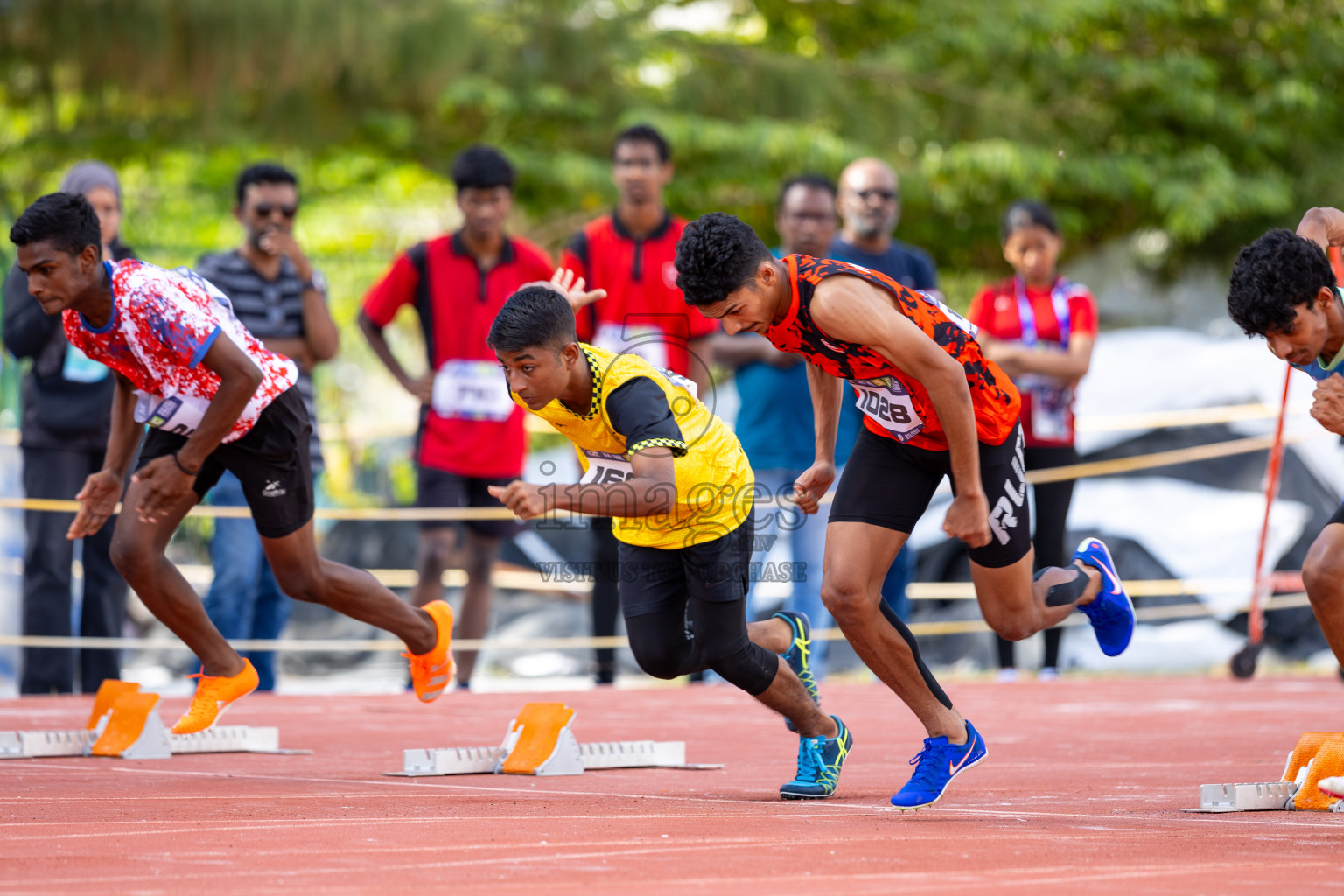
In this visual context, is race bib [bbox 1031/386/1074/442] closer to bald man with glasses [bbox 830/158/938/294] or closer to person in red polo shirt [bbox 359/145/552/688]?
bald man with glasses [bbox 830/158/938/294]

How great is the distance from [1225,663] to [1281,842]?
770 centimetres

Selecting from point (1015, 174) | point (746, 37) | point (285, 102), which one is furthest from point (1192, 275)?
point (285, 102)

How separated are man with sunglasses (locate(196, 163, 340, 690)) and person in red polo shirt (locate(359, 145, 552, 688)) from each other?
559 millimetres

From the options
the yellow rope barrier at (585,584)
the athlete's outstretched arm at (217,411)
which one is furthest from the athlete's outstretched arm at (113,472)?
the yellow rope barrier at (585,584)

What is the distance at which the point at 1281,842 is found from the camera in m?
3.79

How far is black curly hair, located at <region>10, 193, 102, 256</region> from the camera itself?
17.4 ft

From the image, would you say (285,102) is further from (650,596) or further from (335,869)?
(335,869)

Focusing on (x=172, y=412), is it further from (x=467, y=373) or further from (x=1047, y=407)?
(x=1047, y=407)

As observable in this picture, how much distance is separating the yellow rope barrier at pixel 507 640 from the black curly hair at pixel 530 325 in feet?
8.64

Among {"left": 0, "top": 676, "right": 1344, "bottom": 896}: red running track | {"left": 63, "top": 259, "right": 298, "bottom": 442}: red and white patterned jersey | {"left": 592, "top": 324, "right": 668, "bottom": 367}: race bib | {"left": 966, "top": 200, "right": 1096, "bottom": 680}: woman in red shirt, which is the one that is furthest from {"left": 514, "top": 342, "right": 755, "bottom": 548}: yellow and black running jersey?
{"left": 966, "top": 200, "right": 1096, "bottom": 680}: woman in red shirt

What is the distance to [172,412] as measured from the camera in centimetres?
563

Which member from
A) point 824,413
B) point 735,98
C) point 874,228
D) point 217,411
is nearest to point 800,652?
point 824,413

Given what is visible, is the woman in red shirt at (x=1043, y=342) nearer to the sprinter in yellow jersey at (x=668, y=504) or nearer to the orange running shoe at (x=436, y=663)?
the sprinter in yellow jersey at (x=668, y=504)

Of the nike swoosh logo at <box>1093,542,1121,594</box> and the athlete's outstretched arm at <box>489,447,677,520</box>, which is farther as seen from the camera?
the nike swoosh logo at <box>1093,542,1121,594</box>
